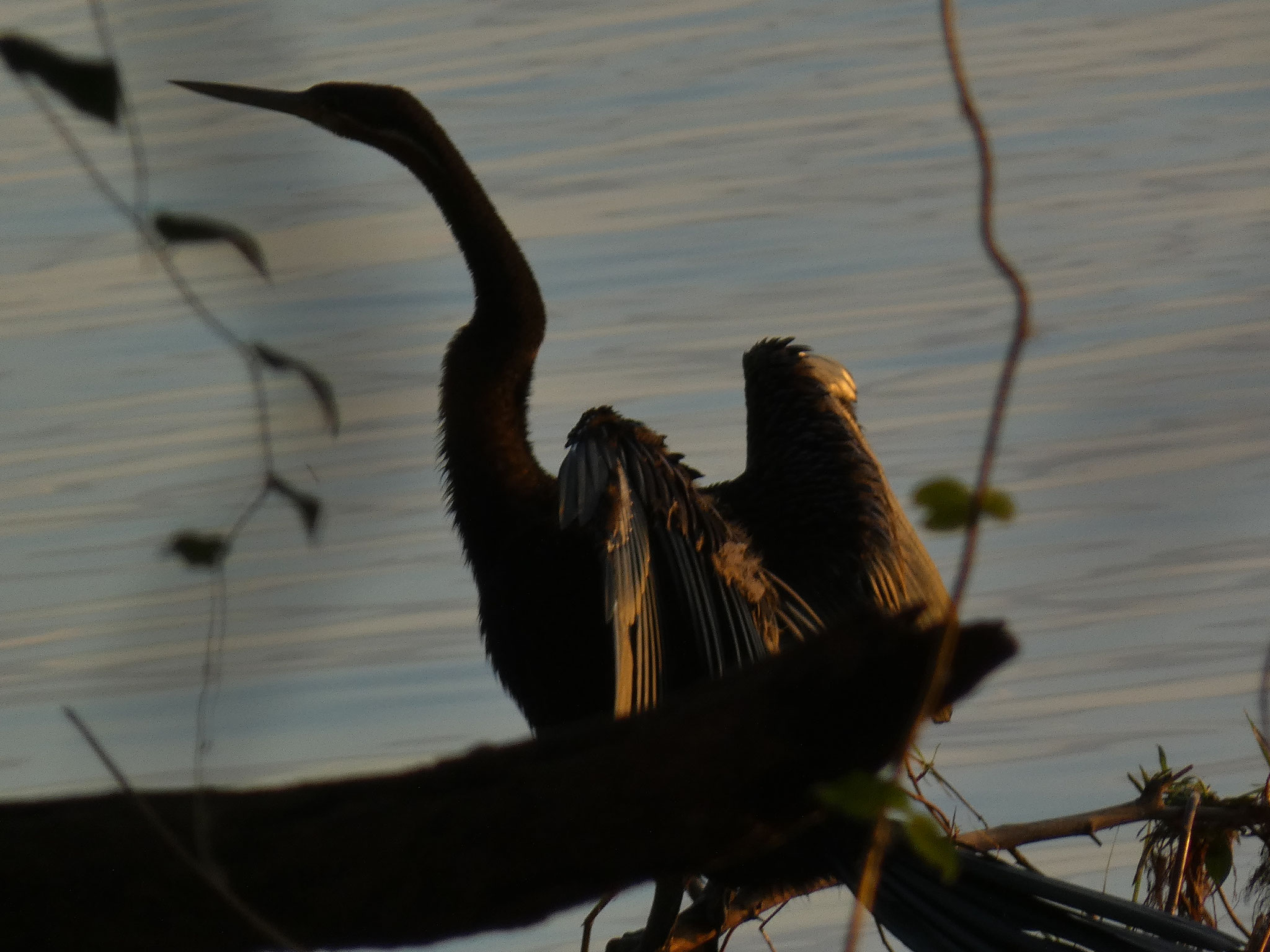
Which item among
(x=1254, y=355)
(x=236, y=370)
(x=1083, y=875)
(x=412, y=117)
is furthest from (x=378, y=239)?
(x=1083, y=875)

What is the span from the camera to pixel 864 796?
0.91 m

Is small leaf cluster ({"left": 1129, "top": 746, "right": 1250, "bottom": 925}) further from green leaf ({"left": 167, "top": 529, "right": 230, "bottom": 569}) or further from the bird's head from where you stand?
green leaf ({"left": 167, "top": 529, "right": 230, "bottom": 569})

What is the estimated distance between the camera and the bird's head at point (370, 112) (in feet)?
10.5

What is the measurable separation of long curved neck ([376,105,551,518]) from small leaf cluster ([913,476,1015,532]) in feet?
6.71

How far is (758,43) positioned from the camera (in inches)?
254

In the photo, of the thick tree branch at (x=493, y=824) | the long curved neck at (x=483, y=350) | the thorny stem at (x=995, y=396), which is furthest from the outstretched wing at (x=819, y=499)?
the thorny stem at (x=995, y=396)

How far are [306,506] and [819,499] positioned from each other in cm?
236

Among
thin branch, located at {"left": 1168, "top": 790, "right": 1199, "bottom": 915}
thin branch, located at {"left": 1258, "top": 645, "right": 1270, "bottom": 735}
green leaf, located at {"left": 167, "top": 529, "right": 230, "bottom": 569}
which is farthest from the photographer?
thin branch, located at {"left": 1168, "top": 790, "right": 1199, "bottom": 915}

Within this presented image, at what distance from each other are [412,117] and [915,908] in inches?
71.9

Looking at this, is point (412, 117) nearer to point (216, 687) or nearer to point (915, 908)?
point (915, 908)

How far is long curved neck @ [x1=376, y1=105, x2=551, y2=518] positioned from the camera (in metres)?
3.04

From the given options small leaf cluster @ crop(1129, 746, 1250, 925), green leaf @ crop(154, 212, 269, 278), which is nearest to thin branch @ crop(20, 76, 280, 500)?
green leaf @ crop(154, 212, 269, 278)

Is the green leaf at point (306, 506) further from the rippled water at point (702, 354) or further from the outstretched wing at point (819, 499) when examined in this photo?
the outstretched wing at point (819, 499)

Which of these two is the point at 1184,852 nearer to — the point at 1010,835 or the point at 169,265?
the point at 1010,835
